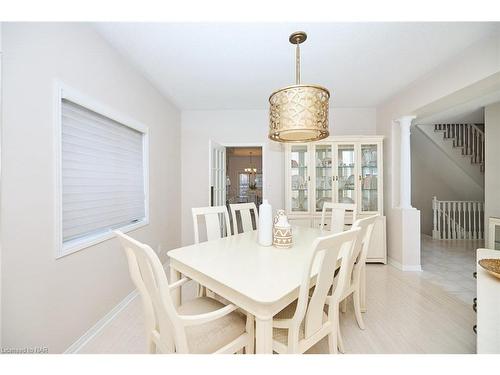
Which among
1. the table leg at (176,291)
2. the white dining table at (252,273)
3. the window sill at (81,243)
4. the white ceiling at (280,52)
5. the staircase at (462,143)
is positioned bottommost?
the table leg at (176,291)

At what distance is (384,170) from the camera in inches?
128

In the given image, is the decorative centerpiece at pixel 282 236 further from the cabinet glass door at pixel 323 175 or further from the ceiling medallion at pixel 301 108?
the cabinet glass door at pixel 323 175

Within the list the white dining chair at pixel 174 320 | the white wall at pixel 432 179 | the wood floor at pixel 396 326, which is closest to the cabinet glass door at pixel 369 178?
the wood floor at pixel 396 326

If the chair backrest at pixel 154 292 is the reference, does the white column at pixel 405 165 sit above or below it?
above

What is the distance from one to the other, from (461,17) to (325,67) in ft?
5.32

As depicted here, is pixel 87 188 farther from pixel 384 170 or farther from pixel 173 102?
pixel 384 170

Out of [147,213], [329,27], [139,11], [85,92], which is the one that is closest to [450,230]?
[329,27]

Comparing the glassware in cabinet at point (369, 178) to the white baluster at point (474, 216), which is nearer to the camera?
the glassware in cabinet at point (369, 178)

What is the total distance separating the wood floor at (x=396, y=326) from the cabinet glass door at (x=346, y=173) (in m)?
1.32

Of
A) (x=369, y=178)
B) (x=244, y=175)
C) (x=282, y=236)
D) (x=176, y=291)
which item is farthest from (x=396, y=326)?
(x=244, y=175)

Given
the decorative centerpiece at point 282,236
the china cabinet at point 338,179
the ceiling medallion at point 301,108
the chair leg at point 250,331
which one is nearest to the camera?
the chair leg at point 250,331

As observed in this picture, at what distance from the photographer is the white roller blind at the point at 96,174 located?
59.2 inches

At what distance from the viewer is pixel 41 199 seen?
4.07ft

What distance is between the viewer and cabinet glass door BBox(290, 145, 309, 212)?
3.25 meters
